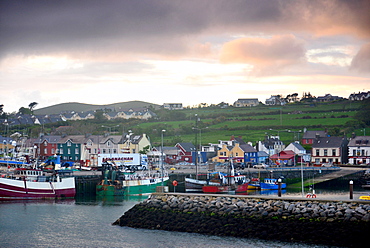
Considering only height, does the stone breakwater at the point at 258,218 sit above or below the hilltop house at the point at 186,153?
below

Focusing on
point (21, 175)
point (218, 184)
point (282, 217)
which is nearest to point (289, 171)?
point (218, 184)

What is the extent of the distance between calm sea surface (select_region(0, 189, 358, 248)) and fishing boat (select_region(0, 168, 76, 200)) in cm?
398

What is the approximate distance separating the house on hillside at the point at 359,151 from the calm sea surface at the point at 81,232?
2390 inches

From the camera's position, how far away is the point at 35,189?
55500mm

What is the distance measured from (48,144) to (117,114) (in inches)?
3085

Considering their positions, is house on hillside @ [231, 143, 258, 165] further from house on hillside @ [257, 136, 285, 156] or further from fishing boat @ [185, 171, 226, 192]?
fishing boat @ [185, 171, 226, 192]

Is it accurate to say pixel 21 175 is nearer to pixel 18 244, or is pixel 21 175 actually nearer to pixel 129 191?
pixel 129 191

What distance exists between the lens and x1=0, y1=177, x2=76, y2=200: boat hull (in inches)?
2126

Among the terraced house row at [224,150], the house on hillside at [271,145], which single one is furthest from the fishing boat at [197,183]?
the house on hillside at [271,145]

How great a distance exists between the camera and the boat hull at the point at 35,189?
177 ft

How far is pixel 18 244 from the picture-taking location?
3325 centimetres

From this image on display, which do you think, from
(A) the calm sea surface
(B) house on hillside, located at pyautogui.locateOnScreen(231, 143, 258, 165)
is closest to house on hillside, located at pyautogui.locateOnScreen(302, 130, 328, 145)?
(B) house on hillside, located at pyautogui.locateOnScreen(231, 143, 258, 165)

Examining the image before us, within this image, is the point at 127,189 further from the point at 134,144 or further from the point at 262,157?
the point at 262,157

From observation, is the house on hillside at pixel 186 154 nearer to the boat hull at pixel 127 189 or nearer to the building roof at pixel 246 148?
the building roof at pixel 246 148
